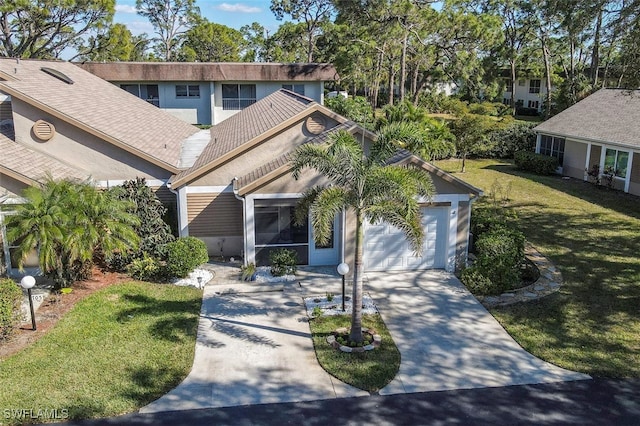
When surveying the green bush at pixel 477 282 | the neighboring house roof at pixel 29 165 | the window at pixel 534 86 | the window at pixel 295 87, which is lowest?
the green bush at pixel 477 282

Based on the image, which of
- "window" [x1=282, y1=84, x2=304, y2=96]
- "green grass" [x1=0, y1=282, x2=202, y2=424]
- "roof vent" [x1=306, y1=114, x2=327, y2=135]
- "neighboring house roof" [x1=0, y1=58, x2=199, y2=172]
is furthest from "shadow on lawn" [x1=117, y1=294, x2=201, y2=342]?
"window" [x1=282, y1=84, x2=304, y2=96]

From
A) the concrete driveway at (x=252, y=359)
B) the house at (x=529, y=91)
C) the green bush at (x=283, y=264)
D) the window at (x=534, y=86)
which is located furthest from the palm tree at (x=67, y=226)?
the window at (x=534, y=86)

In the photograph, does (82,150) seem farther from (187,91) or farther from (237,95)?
(237,95)

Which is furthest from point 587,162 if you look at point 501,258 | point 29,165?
point 29,165

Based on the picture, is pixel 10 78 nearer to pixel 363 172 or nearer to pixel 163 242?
pixel 163 242

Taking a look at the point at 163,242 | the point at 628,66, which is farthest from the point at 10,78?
the point at 628,66

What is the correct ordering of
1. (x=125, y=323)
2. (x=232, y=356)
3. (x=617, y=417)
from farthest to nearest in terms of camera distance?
1. (x=125, y=323)
2. (x=232, y=356)
3. (x=617, y=417)

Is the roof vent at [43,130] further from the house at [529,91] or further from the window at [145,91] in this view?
the house at [529,91]
